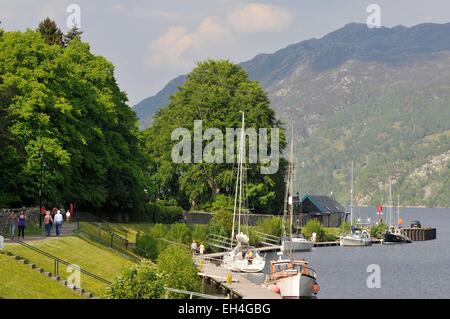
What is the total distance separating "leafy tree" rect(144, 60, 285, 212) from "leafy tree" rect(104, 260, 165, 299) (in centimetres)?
7344

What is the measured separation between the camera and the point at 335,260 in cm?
10062

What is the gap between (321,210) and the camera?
5773 inches

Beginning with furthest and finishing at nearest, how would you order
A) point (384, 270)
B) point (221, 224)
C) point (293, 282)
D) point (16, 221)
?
point (221, 224) → point (384, 270) → point (16, 221) → point (293, 282)

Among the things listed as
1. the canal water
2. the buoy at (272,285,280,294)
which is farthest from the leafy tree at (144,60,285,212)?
the buoy at (272,285,280,294)

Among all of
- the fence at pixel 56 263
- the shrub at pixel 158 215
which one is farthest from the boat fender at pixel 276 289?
the shrub at pixel 158 215

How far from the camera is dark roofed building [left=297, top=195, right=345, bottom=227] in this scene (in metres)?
146

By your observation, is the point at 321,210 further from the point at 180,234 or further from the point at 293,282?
the point at 293,282

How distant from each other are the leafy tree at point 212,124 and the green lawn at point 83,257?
53178 mm

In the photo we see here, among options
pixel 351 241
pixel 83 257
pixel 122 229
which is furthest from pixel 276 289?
pixel 351 241

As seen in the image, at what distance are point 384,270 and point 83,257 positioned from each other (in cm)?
4151

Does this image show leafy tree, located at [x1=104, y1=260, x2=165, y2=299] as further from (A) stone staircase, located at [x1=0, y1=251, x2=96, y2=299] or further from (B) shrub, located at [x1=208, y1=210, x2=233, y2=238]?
(B) shrub, located at [x1=208, y1=210, x2=233, y2=238]
